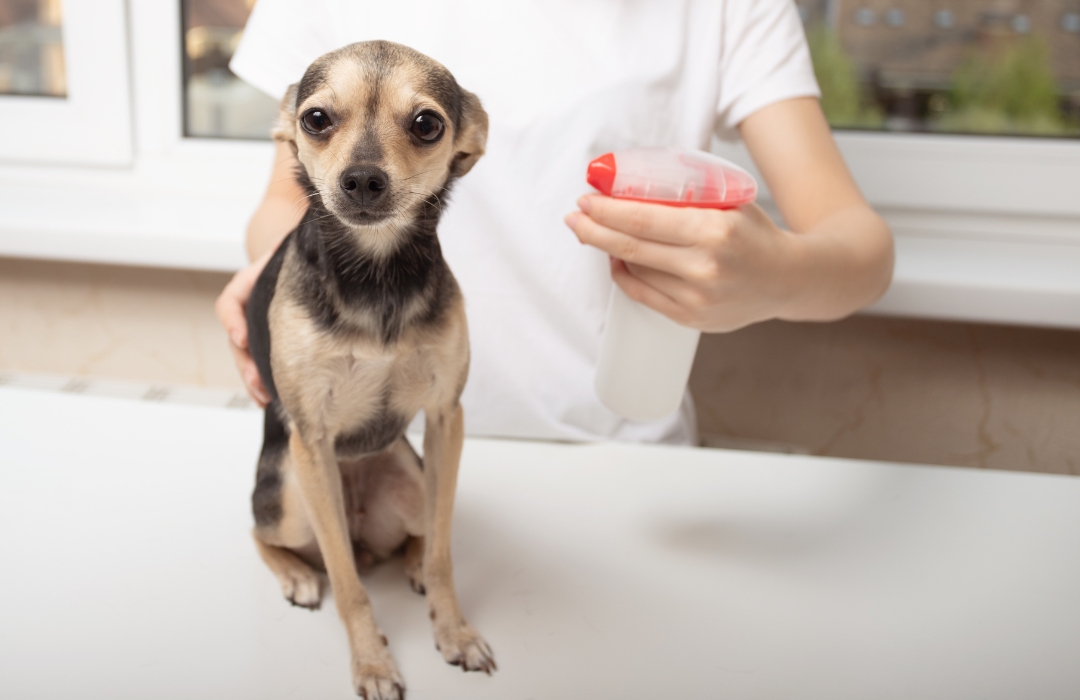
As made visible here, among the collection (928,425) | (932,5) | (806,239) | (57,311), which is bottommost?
(57,311)

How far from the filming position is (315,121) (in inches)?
22.3

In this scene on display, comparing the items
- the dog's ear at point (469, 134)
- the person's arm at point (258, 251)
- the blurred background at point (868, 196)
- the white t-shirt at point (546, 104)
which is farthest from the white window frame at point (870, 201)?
the dog's ear at point (469, 134)

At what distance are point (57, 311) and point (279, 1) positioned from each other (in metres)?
1.00

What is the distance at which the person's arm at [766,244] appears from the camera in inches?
26.5

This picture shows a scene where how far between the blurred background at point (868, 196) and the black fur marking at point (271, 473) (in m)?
0.72

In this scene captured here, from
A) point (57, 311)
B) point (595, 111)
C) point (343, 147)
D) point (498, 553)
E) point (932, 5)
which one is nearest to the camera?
point (343, 147)

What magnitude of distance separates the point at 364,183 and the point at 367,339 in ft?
0.52

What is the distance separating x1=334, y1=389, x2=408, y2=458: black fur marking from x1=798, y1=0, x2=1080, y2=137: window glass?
1228 mm

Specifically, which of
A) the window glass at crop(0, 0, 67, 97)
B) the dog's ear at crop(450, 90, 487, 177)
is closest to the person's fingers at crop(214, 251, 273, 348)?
the dog's ear at crop(450, 90, 487, 177)

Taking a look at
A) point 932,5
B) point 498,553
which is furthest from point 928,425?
point 498,553

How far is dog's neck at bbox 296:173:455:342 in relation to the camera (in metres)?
0.65

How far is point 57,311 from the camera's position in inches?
67.3

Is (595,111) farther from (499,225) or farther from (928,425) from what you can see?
(928,425)

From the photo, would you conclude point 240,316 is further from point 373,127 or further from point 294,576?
point 373,127
